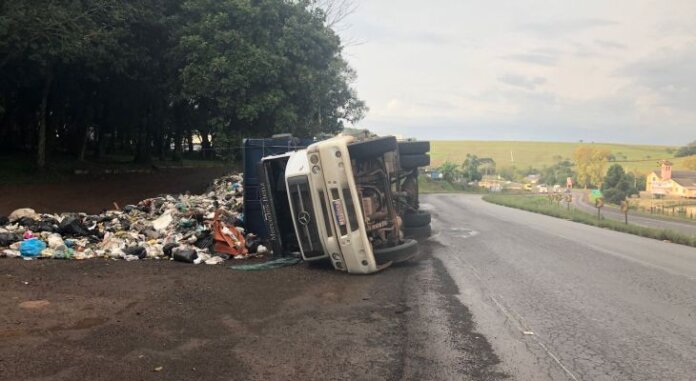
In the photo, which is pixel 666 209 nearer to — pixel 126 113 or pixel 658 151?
pixel 126 113

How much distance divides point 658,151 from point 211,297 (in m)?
128

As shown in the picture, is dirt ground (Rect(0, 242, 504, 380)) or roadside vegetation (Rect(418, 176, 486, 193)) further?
roadside vegetation (Rect(418, 176, 486, 193))

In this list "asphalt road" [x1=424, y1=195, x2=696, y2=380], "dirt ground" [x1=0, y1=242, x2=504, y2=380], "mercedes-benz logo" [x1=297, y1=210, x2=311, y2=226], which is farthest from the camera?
"mercedes-benz logo" [x1=297, y1=210, x2=311, y2=226]

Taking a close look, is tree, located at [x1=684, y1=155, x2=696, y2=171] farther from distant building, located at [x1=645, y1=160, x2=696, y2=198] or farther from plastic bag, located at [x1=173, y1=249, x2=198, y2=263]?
plastic bag, located at [x1=173, y1=249, x2=198, y2=263]

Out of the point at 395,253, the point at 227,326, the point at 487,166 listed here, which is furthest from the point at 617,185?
the point at 227,326

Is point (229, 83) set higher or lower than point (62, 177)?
higher

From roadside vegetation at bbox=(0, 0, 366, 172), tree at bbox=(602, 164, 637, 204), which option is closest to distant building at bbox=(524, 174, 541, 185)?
tree at bbox=(602, 164, 637, 204)

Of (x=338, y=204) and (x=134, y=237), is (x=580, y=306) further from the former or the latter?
(x=134, y=237)

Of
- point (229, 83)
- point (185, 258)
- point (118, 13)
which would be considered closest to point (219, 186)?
point (229, 83)

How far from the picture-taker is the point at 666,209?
4709 centimetres

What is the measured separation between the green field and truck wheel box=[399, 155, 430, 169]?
9492 centimetres

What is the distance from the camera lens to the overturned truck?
8.67m

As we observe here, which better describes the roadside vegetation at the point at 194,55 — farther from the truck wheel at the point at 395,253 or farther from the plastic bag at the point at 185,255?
the truck wheel at the point at 395,253

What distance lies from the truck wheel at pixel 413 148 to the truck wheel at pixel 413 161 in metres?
0.13
